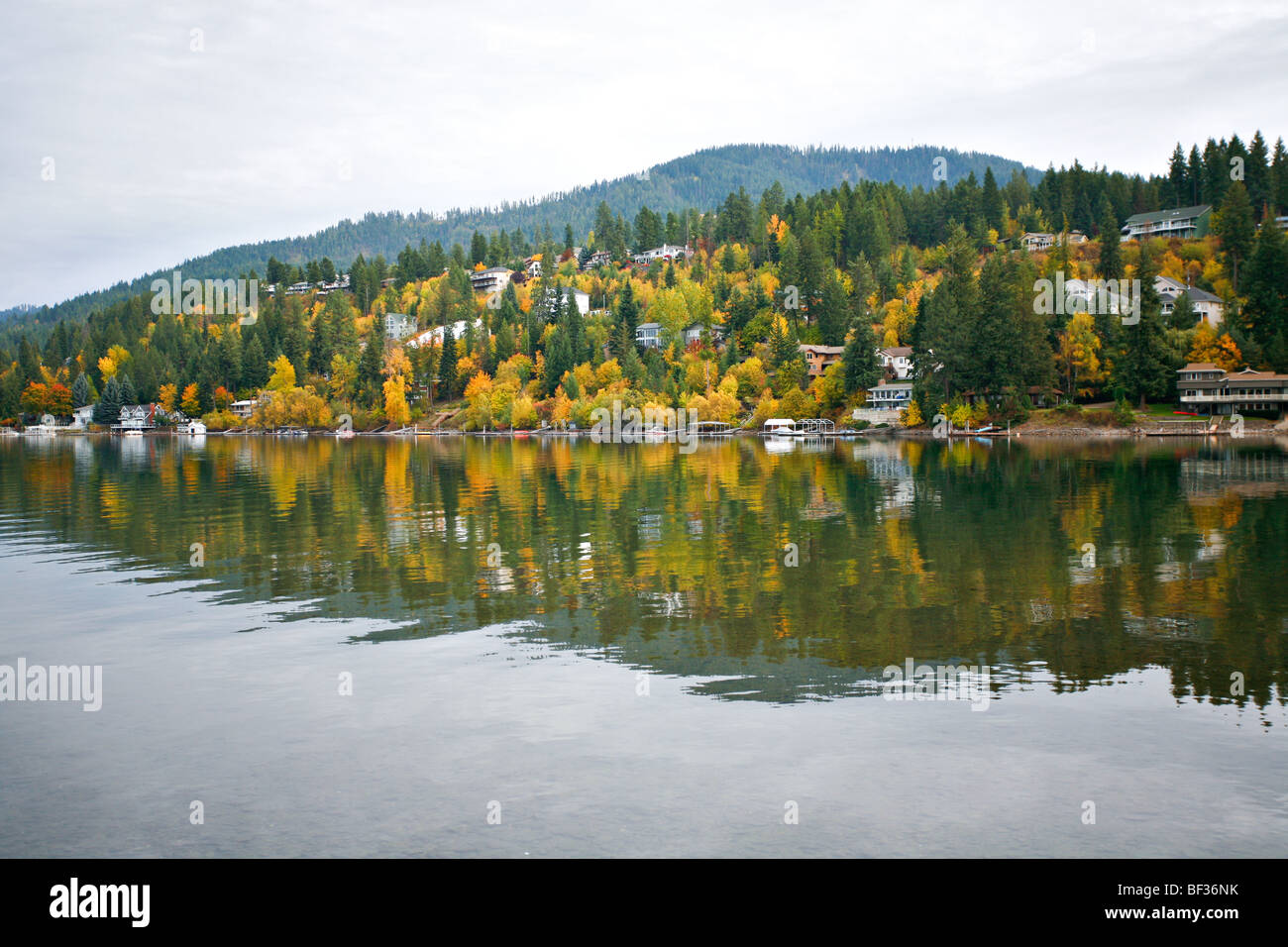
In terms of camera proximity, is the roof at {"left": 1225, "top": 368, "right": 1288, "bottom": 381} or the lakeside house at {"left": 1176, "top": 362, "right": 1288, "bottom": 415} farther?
the lakeside house at {"left": 1176, "top": 362, "right": 1288, "bottom": 415}

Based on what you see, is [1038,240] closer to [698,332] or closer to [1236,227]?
[1236,227]

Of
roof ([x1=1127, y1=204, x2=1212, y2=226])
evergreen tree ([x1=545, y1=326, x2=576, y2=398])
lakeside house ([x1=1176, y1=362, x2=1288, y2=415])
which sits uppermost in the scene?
roof ([x1=1127, y1=204, x2=1212, y2=226])

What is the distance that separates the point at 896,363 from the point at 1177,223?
72.5 m

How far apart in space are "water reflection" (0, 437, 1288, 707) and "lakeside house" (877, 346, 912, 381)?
86.6 metres

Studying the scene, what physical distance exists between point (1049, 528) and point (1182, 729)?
22749 millimetres

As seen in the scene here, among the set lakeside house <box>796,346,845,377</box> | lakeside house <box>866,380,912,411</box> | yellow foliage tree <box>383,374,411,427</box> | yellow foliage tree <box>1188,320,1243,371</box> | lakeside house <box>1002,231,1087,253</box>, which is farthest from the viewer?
yellow foliage tree <box>383,374,411,427</box>

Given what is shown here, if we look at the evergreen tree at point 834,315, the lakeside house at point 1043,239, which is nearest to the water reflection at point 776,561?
the evergreen tree at point 834,315

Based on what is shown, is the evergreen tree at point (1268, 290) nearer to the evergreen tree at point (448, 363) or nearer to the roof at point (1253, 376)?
the roof at point (1253, 376)

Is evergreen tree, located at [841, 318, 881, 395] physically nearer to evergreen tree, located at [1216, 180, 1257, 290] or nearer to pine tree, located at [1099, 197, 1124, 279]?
pine tree, located at [1099, 197, 1124, 279]

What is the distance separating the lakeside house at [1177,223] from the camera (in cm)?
17600

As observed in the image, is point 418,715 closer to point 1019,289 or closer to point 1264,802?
point 1264,802

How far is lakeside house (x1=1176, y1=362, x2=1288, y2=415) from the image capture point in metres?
106

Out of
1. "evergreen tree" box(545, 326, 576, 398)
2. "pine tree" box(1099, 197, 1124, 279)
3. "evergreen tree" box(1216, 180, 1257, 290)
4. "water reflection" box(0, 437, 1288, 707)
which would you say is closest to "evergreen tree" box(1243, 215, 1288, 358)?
"pine tree" box(1099, 197, 1124, 279)
